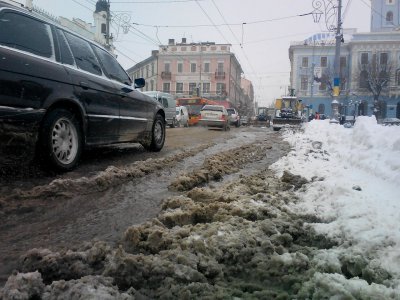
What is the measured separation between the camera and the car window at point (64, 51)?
446cm

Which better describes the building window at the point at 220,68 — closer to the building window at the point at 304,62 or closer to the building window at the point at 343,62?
the building window at the point at 304,62

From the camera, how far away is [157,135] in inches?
287

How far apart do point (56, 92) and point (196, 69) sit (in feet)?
201

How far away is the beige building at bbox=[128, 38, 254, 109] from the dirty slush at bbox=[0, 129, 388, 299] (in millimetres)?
60612

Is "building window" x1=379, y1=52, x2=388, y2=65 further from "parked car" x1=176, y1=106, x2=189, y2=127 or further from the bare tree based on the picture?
"parked car" x1=176, y1=106, x2=189, y2=127

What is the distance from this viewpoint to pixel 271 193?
356 cm

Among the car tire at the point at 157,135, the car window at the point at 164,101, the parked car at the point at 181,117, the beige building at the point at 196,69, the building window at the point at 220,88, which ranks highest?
the beige building at the point at 196,69

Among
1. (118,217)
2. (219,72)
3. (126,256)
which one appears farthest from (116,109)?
(219,72)

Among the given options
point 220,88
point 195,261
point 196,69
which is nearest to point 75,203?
point 195,261

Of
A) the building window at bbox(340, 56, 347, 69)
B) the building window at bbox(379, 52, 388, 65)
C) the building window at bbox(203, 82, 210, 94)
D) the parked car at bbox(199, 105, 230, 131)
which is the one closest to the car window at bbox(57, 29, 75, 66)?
the parked car at bbox(199, 105, 230, 131)

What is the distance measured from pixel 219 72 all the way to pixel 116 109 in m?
59.5

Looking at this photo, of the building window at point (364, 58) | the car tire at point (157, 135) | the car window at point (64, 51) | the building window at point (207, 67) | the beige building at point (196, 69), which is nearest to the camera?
the car window at point (64, 51)

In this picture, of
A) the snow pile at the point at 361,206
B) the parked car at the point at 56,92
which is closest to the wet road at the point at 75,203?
the parked car at the point at 56,92

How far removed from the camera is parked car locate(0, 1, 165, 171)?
3566mm
